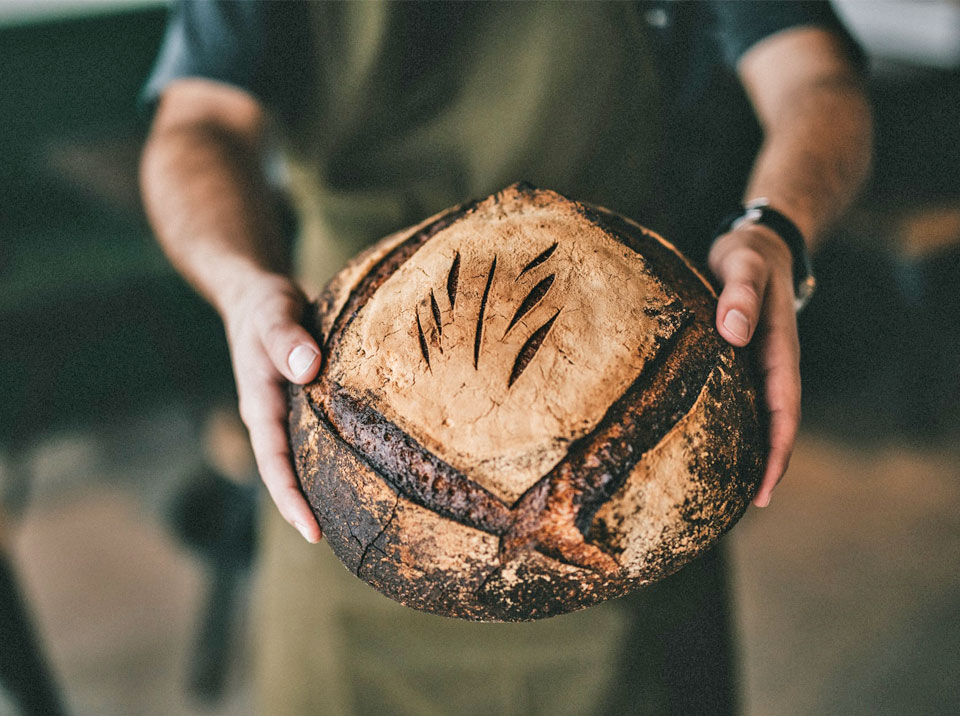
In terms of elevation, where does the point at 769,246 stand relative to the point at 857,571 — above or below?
above

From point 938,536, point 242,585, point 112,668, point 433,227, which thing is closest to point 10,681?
→ point 112,668

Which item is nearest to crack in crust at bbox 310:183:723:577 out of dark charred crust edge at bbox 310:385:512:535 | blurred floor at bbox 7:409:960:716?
dark charred crust edge at bbox 310:385:512:535

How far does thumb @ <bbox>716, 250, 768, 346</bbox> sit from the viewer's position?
91 cm

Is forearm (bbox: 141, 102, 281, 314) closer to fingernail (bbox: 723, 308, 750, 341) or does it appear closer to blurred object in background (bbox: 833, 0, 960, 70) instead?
fingernail (bbox: 723, 308, 750, 341)

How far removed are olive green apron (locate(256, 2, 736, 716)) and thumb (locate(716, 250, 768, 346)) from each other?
40 cm

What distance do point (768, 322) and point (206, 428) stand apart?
2.70 meters

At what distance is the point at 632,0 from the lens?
120 centimetres

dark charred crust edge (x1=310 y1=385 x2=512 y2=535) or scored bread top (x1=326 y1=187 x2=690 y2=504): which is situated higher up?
scored bread top (x1=326 y1=187 x2=690 y2=504)

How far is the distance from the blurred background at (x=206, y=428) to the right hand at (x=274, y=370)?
5.81 ft

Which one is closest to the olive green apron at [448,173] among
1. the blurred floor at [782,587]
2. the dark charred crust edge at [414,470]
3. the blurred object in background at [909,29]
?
the dark charred crust edge at [414,470]

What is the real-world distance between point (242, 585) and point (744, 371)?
246 cm

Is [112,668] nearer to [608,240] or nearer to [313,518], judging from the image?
[313,518]

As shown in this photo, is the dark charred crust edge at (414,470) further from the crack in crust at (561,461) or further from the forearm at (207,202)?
the forearm at (207,202)

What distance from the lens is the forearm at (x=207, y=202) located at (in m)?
1.28
